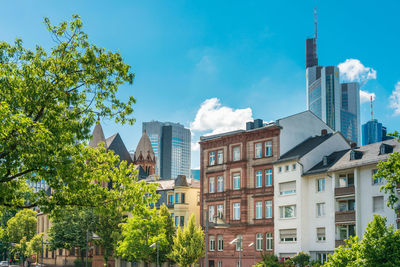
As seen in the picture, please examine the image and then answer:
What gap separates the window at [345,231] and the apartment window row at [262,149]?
1259cm

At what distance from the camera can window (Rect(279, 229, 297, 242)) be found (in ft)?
186

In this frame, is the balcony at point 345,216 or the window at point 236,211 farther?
the window at point 236,211

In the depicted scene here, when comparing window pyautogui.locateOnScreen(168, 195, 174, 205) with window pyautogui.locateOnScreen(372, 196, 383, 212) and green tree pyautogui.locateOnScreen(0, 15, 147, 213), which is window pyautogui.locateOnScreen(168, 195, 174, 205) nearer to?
window pyautogui.locateOnScreen(372, 196, 383, 212)

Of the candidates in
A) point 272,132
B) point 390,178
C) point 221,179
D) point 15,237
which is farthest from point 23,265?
point 390,178

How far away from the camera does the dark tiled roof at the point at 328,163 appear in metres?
54.9

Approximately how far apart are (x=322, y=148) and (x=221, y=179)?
13638 mm

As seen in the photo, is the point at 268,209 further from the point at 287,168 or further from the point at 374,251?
the point at 374,251

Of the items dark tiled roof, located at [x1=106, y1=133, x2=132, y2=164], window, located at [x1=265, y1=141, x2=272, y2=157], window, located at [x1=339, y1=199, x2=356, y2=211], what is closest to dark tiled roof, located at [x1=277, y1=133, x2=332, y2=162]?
window, located at [x1=265, y1=141, x2=272, y2=157]

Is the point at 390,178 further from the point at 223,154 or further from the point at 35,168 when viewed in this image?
the point at 223,154

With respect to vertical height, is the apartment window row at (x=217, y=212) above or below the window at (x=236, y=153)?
below

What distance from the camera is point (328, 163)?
55875 mm

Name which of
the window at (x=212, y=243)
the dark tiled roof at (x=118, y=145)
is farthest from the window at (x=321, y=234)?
the dark tiled roof at (x=118, y=145)

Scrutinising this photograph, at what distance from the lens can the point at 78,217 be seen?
→ 82.6m

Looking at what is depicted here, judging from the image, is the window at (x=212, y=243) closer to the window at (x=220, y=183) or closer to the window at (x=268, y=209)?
the window at (x=220, y=183)
